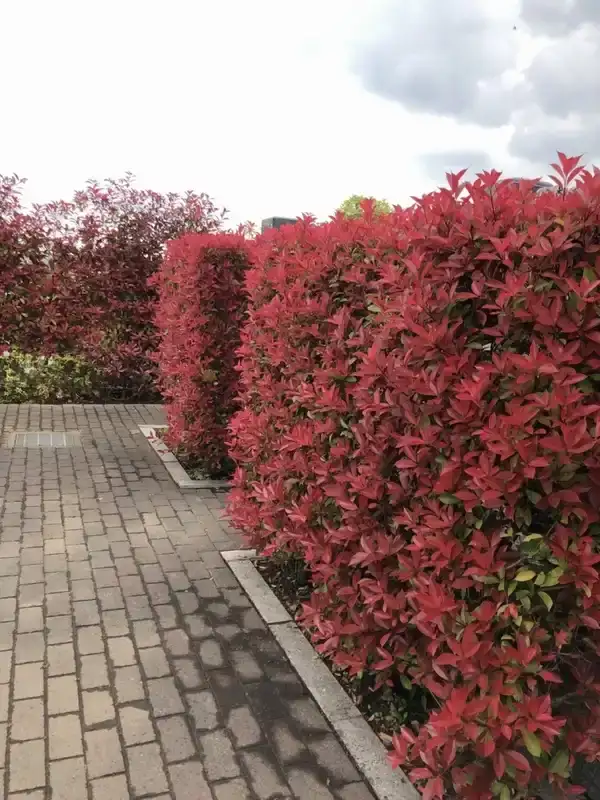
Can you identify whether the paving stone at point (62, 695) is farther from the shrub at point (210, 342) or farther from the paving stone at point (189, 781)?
the shrub at point (210, 342)

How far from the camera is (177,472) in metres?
6.52

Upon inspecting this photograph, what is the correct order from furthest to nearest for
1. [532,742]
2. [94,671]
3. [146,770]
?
[94,671] < [146,770] < [532,742]

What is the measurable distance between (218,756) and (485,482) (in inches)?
68.0

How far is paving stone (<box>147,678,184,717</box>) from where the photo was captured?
9.61ft

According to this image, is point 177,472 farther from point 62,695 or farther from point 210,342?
point 62,695

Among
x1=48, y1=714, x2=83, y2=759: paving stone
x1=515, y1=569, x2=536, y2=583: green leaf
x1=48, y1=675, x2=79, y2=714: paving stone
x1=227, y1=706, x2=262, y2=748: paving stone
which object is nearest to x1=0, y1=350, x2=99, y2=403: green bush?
x1=48, y1=675, x2=79, y2=714: paving stone

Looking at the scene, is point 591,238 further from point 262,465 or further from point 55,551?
point 55,551

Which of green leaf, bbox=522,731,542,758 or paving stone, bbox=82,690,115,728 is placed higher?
green leaf, bbox=522,731,542,758

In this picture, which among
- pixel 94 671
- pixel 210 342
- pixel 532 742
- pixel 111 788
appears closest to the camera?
pixel 532 742

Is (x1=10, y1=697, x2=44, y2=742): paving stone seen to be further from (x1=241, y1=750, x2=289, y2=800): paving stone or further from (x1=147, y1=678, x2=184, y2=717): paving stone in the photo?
(x1=241, y1=750, x2=289, y2=800): paving stone

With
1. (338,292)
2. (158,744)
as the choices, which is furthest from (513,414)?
(158,744)

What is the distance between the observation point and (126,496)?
5.75 metres

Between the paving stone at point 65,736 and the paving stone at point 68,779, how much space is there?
44 millimetres

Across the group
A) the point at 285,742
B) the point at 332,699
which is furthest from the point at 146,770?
the point at 332,699
